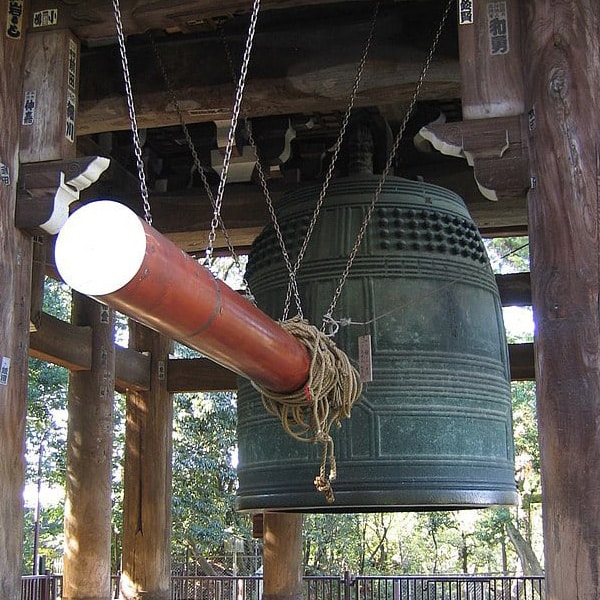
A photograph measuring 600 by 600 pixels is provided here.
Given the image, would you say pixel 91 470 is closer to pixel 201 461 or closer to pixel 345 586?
pixel 345 586

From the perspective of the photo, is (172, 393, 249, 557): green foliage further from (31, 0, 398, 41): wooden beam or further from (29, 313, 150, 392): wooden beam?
(31, 0, 398, 41): wooden beam

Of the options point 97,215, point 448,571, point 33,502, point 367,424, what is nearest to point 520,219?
point 367,424

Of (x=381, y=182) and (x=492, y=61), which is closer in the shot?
(x=492, y=61)

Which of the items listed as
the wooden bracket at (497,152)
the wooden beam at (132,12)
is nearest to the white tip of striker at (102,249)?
the wooden bracket at (497,152)

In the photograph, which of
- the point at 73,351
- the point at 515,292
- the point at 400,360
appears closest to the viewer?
the point at 400,360

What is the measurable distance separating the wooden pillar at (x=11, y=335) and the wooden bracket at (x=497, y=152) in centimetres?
177

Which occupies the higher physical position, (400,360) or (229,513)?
(400,360)

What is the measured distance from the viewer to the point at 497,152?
10.8 ft

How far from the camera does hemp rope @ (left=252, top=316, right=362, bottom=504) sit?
291 cm

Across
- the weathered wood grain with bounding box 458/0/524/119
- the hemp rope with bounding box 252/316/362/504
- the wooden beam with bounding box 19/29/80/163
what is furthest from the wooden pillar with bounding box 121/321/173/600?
the weathered wood grain with bounding box 458/0/524/119

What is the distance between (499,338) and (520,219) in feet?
8.60

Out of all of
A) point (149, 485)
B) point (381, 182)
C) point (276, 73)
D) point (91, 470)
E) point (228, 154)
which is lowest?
point (149, 485)

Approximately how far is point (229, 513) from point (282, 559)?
30.2 feet

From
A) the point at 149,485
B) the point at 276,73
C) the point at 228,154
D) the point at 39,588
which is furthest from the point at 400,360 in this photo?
the point at 39,588
